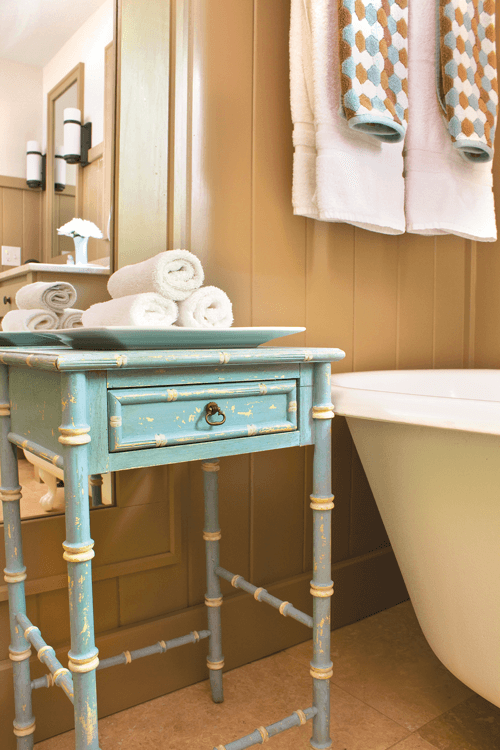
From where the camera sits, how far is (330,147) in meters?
1.19

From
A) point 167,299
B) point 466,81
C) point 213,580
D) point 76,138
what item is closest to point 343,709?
point 213,580

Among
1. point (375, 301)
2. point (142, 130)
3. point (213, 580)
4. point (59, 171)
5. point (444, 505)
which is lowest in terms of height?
point (213, 580)

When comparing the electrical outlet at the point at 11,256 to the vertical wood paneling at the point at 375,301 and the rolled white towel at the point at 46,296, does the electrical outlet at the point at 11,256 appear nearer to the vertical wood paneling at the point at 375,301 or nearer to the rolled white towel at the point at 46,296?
the rolled white towel at the point at 46,296

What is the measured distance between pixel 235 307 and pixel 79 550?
686 millimetres

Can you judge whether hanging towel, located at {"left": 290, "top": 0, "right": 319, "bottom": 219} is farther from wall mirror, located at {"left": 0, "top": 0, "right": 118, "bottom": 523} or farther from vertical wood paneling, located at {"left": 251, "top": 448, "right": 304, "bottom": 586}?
vertical wood paneling, located at {"left": 251, "top": 448, "right": 304, "bottom": 586}

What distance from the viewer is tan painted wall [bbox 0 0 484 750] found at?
3.65ft

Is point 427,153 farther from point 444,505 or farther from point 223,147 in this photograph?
point 444,505

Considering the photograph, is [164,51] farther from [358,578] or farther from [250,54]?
[358,578]

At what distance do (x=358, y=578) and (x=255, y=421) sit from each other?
2.82 ft

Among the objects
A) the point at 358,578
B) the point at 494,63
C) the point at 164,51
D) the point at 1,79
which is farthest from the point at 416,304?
the point at 1,79

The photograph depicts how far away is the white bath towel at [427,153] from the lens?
1.34m

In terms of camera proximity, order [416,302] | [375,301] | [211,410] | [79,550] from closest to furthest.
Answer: [79,550] → [211,410] → [375,301] → [416,302]

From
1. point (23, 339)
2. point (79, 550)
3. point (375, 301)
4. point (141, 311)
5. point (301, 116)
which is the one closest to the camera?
point (79, 550)

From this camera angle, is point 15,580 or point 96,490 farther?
point 96,490
